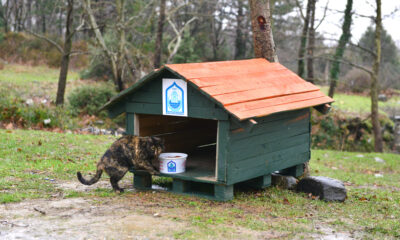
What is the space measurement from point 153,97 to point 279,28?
2212 centimetres

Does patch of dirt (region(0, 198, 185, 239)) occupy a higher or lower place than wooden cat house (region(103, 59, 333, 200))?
lower

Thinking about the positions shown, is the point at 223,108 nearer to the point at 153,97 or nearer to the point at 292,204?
the point at 153,97

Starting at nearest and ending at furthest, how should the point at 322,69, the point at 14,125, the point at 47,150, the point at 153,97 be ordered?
1. the point at 153,97
2. the point at 47,150
3. the point at 14,125
4. the point at 322,69

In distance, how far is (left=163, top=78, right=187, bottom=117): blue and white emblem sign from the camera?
21.4 feet

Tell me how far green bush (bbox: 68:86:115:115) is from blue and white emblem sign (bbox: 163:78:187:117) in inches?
433

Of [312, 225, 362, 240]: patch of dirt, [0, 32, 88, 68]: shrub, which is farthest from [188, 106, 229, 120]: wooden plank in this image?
[0, 32, 88, 68]: shrub

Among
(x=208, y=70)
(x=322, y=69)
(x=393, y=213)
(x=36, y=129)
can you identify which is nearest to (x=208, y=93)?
(x=208, y=70)

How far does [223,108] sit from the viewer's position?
19.7ft

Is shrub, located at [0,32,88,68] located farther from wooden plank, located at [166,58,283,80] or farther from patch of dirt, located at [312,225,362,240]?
patch of dirt, located at [312,225,362,240]

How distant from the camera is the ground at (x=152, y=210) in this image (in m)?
5.13

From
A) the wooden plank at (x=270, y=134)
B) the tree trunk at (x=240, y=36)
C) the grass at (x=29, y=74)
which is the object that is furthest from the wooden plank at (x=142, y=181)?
the tree trunk at (x=240, y=36)

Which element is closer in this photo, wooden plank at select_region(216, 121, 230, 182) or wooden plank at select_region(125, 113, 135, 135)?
wooden plank at select_region(216, 121, 230, 182)

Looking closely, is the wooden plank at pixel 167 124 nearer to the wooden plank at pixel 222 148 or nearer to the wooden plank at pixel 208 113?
the wooden plank at pixel 208 113

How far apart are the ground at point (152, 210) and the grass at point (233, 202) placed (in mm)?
13
